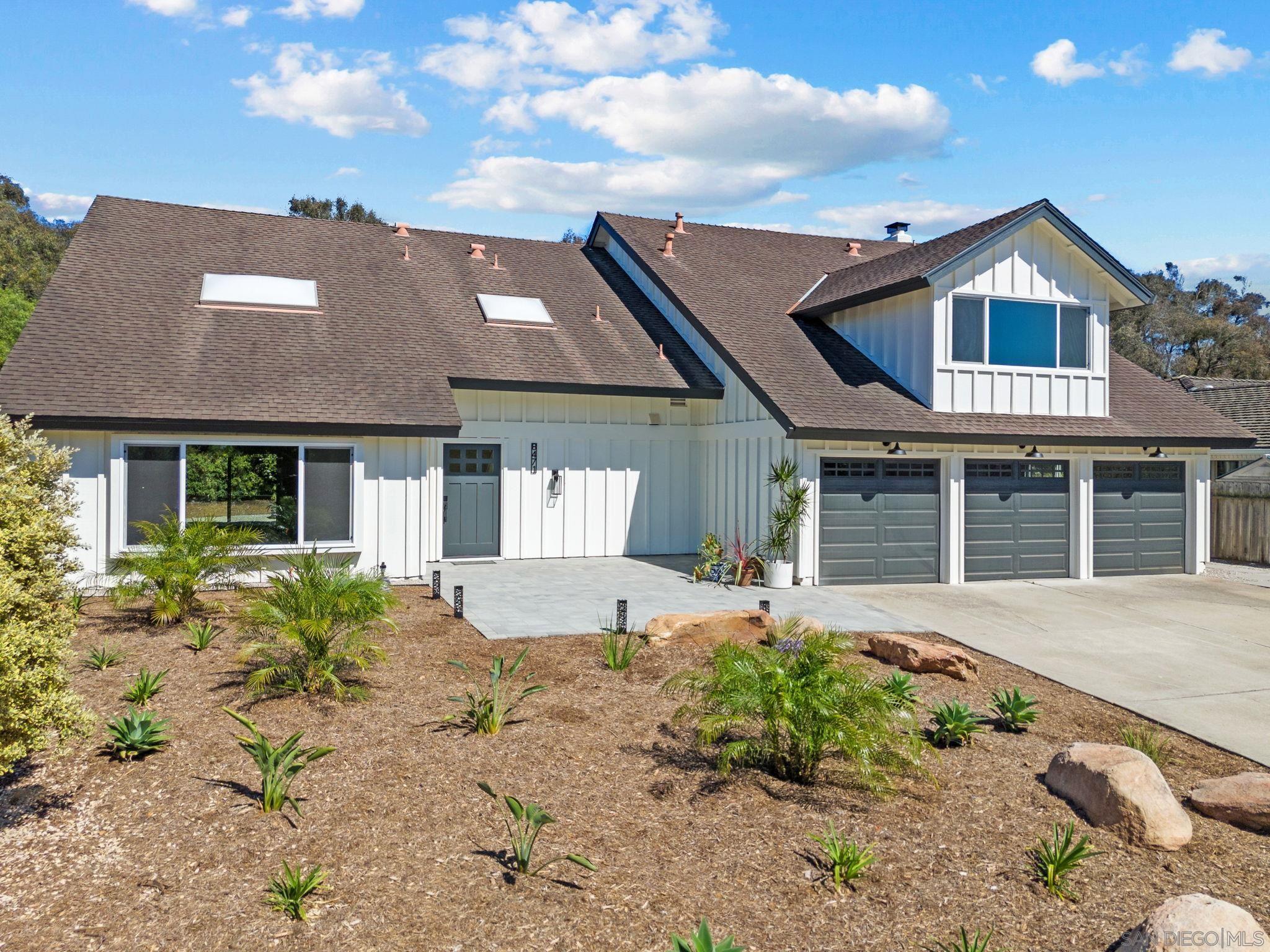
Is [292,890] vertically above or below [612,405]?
below

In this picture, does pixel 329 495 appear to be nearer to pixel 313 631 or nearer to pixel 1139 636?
pixel 313 631

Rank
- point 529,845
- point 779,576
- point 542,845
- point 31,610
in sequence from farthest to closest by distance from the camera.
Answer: point 779,576 → point 31,610 → point 542,845 → point 529,845

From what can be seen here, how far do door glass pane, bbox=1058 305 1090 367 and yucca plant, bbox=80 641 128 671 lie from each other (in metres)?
14.0

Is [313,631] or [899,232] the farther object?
[899,232]

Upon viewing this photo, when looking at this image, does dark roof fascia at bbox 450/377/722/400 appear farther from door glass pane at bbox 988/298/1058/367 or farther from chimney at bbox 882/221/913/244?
chimney at bbox 882/221/913/244

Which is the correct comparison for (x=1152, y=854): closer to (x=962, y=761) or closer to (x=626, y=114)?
(x=962, y=761)

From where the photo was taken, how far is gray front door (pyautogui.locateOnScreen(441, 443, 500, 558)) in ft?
46.8

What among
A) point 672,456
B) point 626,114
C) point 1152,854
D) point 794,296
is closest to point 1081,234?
point 794,296

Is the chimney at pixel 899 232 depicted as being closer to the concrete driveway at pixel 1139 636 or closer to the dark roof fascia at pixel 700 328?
the dark roof fascia at pixel 700 328

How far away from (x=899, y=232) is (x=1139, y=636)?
1378cm

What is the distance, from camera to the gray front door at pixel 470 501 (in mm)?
14258

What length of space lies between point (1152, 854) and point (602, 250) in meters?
17.2

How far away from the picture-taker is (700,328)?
1477 centimetres

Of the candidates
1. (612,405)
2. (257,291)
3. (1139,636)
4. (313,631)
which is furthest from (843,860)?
(257,291)
